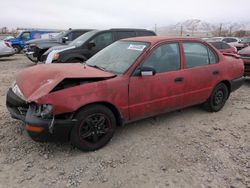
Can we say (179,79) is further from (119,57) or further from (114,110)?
(114,110)

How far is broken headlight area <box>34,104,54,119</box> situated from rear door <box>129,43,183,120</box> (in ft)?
3.89

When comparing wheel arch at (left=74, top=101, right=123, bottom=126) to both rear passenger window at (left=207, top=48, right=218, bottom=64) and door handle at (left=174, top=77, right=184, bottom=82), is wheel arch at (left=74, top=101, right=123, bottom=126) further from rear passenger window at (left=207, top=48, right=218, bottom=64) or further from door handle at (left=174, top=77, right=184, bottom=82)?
rear passenger window at (left=207, top=48, right=218, bottom=64)

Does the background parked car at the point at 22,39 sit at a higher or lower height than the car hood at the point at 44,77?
lower

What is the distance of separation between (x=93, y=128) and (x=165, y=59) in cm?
170

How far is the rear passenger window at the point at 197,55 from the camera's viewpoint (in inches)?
179

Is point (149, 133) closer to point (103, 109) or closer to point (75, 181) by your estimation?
point (103, 109)

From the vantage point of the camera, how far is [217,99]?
17.2 feet

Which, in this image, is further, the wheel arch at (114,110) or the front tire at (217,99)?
the front tire at (217,99)

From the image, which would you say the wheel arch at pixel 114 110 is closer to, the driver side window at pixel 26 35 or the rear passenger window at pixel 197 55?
the rear passenger window at pixel 197 55

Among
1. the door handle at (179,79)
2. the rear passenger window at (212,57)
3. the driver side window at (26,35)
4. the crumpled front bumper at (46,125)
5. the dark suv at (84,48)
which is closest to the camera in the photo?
the crumpled front bumper at (46,125)

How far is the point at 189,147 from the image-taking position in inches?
147

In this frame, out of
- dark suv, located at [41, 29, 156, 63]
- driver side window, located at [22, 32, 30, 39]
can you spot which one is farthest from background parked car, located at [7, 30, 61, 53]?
dark suv, located at [41, 29, 156, 63]

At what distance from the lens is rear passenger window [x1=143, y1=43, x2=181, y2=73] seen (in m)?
4.05

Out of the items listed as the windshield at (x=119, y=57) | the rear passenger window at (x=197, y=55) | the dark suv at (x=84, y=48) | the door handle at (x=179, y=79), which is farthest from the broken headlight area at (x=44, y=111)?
the dark suv at (x=84, y=48)
